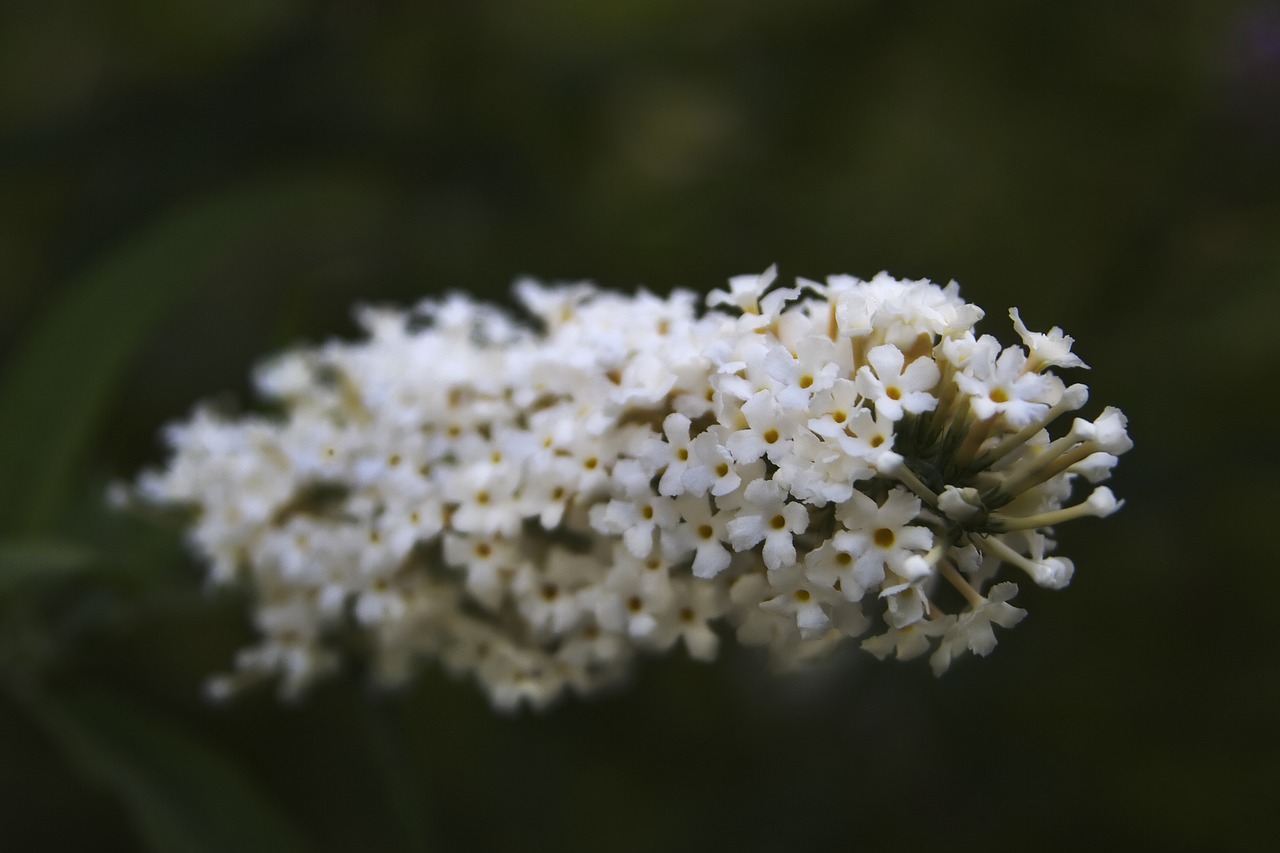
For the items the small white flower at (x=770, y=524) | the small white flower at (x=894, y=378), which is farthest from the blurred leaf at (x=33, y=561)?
the small white flower at (x=894, y=378)

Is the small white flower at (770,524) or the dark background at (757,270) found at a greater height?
the dark background at (757,270)

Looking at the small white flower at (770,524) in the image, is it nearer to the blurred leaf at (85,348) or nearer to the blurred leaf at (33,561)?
the blurred leaf at (33,561)

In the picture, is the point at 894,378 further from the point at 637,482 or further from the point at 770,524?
the point at 637,482

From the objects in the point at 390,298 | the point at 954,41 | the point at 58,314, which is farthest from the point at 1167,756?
the point at 58,314

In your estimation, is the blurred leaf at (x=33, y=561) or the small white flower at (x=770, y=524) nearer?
the small white flower at (x=770, y=524)

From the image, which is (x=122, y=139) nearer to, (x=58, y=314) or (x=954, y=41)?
(x=58, y=314)

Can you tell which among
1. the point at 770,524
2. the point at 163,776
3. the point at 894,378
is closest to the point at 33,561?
the point at 163,776

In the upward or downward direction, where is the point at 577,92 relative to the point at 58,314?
upward
